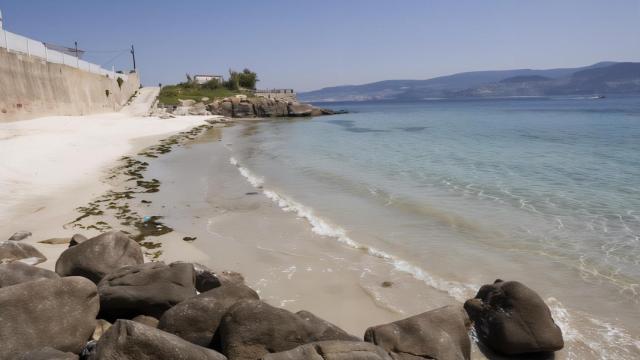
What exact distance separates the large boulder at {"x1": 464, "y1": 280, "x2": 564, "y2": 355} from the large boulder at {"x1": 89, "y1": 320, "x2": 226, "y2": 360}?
3636mm

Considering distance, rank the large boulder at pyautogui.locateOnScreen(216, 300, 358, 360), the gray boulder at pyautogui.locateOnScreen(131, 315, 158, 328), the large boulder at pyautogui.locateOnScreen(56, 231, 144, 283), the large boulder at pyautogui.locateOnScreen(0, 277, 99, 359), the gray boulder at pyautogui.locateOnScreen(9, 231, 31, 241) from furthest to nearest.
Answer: the gray boulder at pyautogui.locateOnScreen(9, 231, 31, 241), the large boulder at pyautogui.locateOnScreen(56, 231, 144, 283), the gray boulder at pyautogui.locateOnScreen(131, 315, 158, 328), the large boulder at pyautogui.locateOnScreen(0, 277, 99, 359), the large boulder at pyautogui.locateOnScreen(216, 300, 358, 360)

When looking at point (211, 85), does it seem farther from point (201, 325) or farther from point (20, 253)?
point (201, 325)

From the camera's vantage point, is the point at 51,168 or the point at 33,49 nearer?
the point at 51,168

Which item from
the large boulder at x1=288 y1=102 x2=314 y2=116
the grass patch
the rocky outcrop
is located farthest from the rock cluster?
the large boulder at x1=288 y1=102 x2=314 y2=116

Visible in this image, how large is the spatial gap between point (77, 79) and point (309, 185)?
3616 centimetres

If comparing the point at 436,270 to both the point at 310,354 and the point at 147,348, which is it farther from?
the point at 147,348

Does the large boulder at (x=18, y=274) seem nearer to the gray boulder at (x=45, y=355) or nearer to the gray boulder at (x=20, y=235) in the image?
the gray boulder at (x=45, y=355)

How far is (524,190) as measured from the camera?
50.3ft

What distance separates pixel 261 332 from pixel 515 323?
322cm

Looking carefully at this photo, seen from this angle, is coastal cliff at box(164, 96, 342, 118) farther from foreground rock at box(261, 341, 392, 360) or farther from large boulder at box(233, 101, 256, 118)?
foreground rock at box(261, 341, 392, 360)

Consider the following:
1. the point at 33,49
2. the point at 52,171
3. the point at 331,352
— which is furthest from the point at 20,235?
the point at 33,49

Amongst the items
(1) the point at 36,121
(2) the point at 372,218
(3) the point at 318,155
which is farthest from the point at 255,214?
(1) the point at 36,121

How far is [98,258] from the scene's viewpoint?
7.04 metres

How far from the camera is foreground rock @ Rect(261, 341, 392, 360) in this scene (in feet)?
13.3
